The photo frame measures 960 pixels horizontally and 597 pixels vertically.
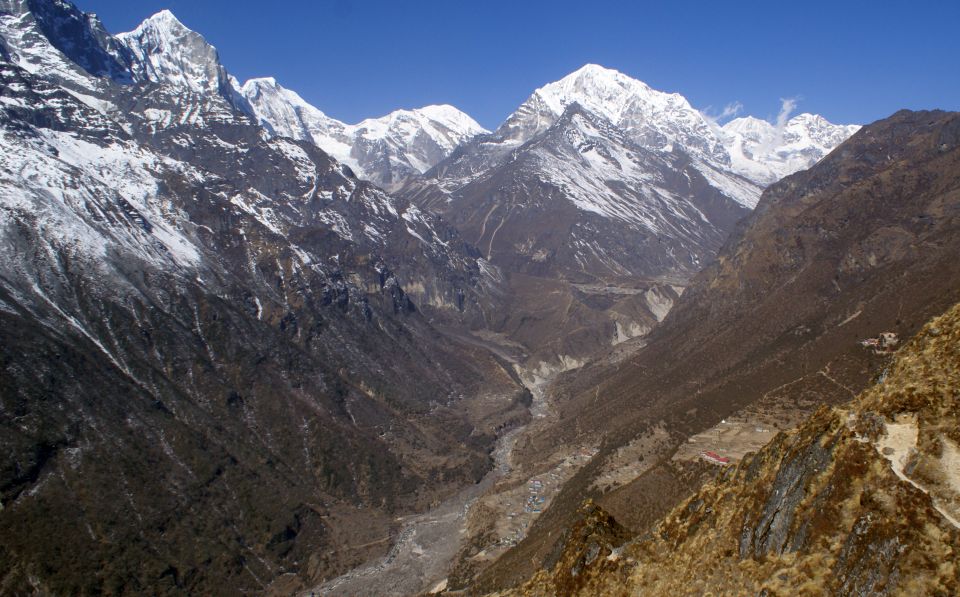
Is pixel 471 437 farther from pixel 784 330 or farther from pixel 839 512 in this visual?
pixel 839 512

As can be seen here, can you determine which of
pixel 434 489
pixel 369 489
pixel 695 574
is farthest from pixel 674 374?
pixel 695 574

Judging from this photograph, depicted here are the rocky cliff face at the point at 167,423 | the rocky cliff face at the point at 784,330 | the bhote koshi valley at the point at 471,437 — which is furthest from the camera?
the rocky cliff face at the point at 167,423

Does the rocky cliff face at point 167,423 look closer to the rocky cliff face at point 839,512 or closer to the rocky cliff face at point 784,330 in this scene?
the rocky cliff face at point 784,330

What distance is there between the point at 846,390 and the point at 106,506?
11180 cm

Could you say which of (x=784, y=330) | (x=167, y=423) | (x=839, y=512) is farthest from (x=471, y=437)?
(x=839, y=512)

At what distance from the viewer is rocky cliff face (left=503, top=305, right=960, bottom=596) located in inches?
812

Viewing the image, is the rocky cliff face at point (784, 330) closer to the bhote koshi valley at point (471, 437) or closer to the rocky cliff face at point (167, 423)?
the bhote koshi valley at point (471, 437)

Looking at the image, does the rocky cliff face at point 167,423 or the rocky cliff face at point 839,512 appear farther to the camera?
the rocky cliff face at point 167,423

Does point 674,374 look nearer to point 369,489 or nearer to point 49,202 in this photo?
point 369,489

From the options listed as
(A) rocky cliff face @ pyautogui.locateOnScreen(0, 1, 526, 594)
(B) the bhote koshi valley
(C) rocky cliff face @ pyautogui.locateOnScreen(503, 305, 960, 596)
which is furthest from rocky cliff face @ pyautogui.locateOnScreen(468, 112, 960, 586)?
(C) rocky cliff face @ pyautogui.locateOnScreen(503, 305, 960, 596)

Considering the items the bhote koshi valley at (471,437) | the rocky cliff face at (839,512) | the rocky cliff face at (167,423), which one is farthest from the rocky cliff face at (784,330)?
the rocky cliff face at (839,512)

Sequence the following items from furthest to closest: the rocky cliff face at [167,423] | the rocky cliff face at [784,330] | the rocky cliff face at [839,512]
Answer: the rocky cliff face at [167,423]
the rocky cliff face at [784,330]
the rocky cliff face at [839,512]

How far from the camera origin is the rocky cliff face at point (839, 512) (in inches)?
812

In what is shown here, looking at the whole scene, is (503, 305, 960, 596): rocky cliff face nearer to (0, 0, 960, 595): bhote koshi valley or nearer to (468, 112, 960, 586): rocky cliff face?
(0, 0, 960, 595): bhote koshi valley
